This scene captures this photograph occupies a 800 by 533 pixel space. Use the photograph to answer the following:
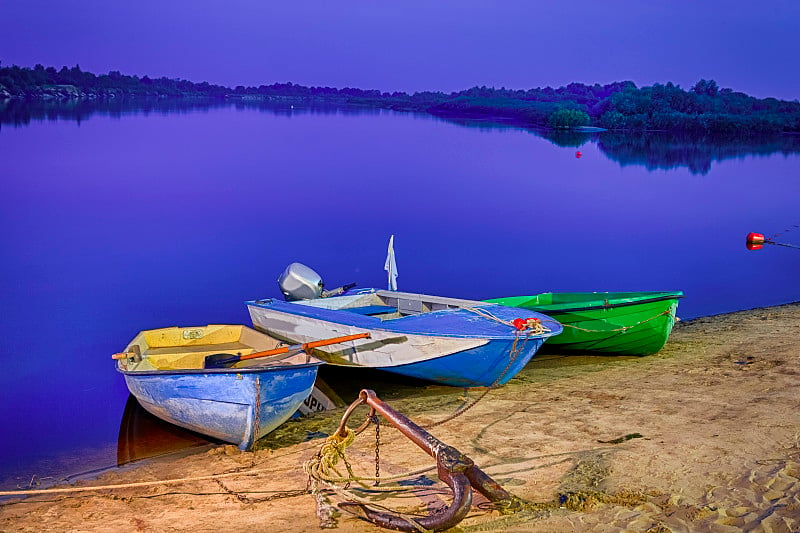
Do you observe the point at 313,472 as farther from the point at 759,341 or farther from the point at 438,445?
the point at 759,341

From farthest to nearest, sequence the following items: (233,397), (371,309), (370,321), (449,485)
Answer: (371,309)
(370,321)
(233,397)
(449,485)

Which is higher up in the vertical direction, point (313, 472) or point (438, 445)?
point (438, 445)

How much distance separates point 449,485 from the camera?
18.6ft

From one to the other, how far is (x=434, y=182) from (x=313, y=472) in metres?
35.3

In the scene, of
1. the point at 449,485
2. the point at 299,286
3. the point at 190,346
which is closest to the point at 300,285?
the point at 299,286

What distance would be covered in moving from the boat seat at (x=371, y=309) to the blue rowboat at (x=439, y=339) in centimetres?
53

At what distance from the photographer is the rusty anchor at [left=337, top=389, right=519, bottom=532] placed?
551cm

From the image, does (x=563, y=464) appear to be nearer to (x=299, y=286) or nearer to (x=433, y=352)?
(x=433, y=352)

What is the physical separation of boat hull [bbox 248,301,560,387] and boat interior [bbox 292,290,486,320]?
1063 mm

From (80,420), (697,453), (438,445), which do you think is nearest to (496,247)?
(80,420)

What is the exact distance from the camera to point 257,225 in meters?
27.8

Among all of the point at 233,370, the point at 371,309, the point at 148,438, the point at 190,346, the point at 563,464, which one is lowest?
the point at 148,438

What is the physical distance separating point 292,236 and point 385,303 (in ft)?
43.7

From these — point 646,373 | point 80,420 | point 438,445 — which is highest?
point 438,445
